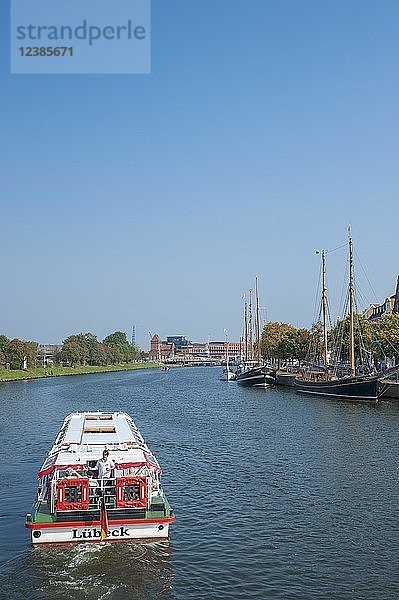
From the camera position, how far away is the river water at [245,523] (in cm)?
2197

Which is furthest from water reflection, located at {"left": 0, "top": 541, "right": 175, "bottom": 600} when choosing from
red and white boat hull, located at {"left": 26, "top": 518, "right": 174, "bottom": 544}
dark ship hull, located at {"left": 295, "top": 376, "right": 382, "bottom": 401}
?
dark ship hull, located at {"left": 295, "top": 376, "right": 382, "bottom": 401}

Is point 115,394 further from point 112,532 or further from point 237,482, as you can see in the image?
point 112,532

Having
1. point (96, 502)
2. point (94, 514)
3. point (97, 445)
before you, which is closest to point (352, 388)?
point (97, 445)

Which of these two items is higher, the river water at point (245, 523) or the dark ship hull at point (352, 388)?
the dark ship hull at point (352, 388)

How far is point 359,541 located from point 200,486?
10.9 m

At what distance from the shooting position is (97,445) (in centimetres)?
2809

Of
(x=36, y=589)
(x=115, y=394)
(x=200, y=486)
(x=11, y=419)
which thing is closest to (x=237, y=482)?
(x=200, y=486)

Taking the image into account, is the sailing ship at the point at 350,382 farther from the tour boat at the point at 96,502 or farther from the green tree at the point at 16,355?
the green tree at the point at 16,355

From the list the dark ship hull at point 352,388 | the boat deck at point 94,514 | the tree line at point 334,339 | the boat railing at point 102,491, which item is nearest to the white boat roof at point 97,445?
the boat railing at point 102,491

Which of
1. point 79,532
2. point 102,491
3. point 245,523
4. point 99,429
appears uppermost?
point 99,429

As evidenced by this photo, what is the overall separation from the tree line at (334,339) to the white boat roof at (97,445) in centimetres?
6923

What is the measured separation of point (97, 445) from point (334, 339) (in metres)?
99.4

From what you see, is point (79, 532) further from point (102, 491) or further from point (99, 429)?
point (99, 429)

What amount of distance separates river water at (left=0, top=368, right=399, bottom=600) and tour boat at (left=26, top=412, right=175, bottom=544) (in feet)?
1.80
